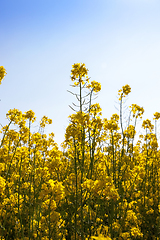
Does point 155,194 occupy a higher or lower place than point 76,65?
lower

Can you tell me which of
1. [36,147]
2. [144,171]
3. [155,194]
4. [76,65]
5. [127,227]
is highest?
[76,65]

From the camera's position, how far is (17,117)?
374cm

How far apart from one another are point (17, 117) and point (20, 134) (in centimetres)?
29

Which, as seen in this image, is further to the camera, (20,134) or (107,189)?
(20,134)

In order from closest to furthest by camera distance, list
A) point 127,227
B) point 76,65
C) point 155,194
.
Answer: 1. point 76,65
2. point 127,227
3. point 155,194

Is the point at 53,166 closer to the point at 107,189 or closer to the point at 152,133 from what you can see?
the point at 107,189

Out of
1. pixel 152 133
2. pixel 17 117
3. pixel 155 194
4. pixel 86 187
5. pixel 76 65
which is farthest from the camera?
pixel 152 133

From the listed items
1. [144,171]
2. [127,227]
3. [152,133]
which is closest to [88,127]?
[127,227]

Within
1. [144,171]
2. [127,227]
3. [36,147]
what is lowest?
[127,227]

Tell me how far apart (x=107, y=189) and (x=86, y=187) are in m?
0.27

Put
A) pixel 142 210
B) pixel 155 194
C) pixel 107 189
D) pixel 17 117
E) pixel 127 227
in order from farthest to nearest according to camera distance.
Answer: pixel 155 194, pixel 142 210, pixel 17 117, pixel 127 227, pixel 107 189

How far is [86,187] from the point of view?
2369 millimetres

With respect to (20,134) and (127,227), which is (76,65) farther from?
(127,227)

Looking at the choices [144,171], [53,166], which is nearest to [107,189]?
[53,166]
